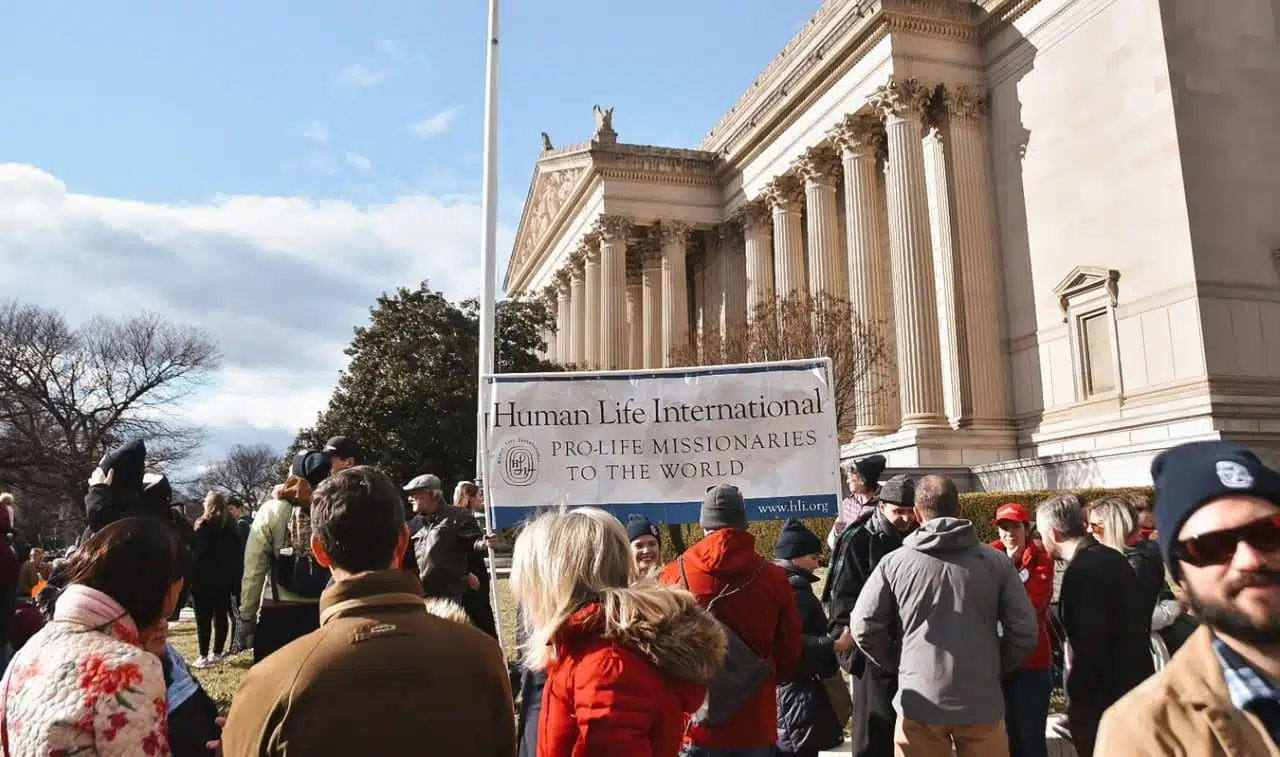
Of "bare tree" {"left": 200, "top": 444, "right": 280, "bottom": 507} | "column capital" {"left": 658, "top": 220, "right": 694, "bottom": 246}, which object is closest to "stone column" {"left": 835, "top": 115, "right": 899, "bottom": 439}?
"column capital" {"left": 658, "top": 220, "right": 694, "bottom": 246}

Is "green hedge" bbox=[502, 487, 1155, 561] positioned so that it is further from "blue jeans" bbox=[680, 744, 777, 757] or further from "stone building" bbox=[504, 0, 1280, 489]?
"blue jeans" bbox=[680, 744, 777, 757]

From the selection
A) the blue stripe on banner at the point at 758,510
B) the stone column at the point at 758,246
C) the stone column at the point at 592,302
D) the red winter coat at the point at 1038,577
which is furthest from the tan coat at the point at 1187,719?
the stone column at the point at 592,302

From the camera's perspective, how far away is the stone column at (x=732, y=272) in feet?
124

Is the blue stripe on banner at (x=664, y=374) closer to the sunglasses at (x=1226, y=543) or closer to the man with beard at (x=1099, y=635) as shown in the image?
the man with beard at (x=1099, y=635)

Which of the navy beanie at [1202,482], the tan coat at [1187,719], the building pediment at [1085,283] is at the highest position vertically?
the building pediment at [1085,283]

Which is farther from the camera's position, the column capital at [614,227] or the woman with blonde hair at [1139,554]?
the column capital at [614,227]

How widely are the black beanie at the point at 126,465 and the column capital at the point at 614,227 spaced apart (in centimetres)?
3320

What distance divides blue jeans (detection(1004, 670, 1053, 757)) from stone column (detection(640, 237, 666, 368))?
3536 centimetres

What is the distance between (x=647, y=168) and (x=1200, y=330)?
23522 millimetres

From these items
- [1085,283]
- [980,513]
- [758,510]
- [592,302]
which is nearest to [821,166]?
[1085,283]

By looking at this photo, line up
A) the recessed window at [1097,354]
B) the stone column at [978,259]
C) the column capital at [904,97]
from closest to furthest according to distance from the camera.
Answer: the recessed window at [1097,354]
the stone column at [978,259]
the column capital at [904,97]

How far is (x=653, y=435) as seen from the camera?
7.19 m

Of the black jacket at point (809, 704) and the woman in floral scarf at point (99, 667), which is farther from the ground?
the woman in floral scarf at point (99, 667)

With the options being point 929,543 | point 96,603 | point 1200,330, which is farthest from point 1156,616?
point 1200,330
